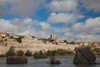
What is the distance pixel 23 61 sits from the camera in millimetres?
30531

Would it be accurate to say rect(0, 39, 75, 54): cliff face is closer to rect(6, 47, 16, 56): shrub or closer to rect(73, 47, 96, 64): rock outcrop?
rect(6, 47, 16, 56): shrub

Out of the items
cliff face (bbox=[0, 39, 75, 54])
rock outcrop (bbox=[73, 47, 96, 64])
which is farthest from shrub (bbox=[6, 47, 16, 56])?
rock outcrop (bbox=[73, 47, 96, 64])

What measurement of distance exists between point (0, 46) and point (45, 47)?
19.3 m

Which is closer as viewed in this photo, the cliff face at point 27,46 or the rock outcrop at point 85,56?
the rock outcrop at point 85,56

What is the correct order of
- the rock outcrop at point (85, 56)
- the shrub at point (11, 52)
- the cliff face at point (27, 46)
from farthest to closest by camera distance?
the cliff face at point (27, 46)
the shrub at point (11, 52)
the rock outcrop at point (85, 56)

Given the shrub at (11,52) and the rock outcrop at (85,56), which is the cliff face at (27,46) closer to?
the shrub at (11,52)

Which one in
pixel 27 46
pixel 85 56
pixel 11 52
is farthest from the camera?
pixel 27 46

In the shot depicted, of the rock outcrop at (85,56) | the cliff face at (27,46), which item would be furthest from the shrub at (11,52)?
the rock outcrop at (85,56)

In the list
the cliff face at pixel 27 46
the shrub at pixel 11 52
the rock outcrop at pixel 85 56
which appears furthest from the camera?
the cliff face at pixel 27 46

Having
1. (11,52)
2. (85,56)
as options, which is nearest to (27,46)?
(11,52)

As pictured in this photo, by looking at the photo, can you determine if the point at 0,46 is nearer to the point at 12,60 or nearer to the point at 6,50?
the point at 6,50

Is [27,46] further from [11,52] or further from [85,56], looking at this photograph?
[85,56]

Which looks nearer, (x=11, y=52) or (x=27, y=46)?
(x=11, y=52)

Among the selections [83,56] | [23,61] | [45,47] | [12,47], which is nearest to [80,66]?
[83,56]
